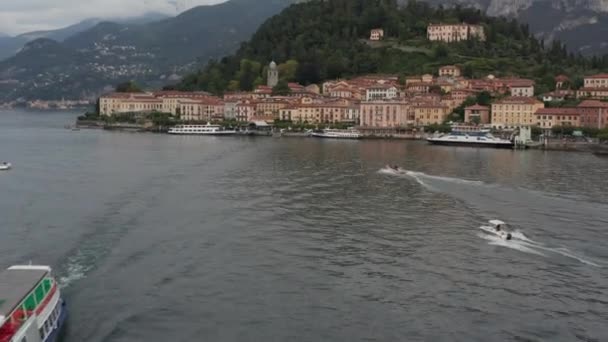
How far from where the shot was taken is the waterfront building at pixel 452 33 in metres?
98.4

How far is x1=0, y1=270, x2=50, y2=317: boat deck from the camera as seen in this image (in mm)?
12375

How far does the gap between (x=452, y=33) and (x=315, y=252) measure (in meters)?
84.2

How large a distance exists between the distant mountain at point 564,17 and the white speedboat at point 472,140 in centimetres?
9069

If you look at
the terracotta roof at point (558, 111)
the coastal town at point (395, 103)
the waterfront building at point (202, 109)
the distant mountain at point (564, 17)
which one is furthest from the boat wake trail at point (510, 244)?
the distant mountain at point (564, 17)

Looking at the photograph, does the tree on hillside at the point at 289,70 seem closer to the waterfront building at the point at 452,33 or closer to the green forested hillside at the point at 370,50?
the green forested hillside at the point at 370,50

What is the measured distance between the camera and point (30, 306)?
1271cm

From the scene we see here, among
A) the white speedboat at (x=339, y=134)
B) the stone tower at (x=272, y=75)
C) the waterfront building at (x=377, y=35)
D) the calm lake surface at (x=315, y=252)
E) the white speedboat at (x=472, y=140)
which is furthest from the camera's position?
the waterfront building at (x=377, y=35)

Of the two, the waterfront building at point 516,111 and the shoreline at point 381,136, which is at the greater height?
the waterfront building at point 516,111

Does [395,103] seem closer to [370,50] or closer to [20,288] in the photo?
[370,50]

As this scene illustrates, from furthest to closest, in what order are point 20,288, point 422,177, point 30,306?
point 422,177
point 20,288
point 30,306

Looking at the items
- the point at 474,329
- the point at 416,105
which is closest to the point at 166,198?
the point at 474,329

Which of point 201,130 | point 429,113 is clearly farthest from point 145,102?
point 429,113

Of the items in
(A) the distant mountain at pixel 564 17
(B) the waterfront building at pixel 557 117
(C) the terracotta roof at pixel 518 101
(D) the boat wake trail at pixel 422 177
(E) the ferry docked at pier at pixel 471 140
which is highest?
(A) the distant mountain at pixel 564 17

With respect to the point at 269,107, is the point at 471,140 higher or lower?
lower
